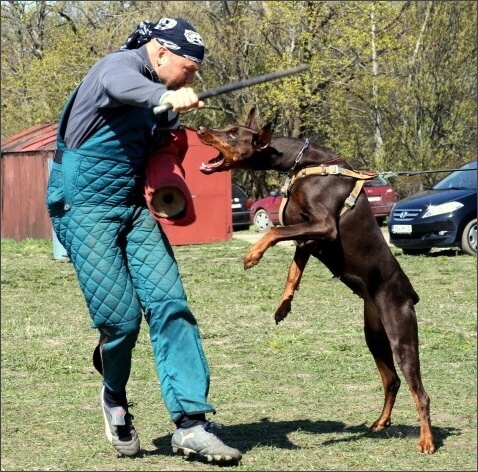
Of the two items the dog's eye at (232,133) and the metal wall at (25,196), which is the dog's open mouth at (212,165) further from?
the metal wall at (25,196)

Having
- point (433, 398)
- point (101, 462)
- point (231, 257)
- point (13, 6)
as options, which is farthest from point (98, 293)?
point (13, 6)

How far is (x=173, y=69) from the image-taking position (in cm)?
500

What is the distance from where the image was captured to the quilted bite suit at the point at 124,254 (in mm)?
4996

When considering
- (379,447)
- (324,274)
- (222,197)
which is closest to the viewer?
(379,447)

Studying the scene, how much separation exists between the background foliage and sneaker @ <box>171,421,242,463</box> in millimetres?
24352

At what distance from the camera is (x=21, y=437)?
566 centimetres

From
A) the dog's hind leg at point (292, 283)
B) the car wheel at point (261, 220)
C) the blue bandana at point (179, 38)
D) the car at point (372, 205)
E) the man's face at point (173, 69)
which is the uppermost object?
the blue bandana at point (179, 38)

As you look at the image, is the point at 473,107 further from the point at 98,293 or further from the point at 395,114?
the point at 98,293

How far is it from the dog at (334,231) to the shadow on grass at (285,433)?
373mm

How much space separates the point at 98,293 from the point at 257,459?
1.09 metres

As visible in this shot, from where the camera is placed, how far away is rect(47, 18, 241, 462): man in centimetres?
497

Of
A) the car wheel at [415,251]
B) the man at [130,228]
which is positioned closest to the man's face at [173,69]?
the man at [130,228]

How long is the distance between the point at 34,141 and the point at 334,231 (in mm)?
21570

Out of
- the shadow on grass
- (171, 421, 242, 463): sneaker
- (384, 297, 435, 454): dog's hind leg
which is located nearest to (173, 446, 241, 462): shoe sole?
(171, 421, 242, 463): sneaker
